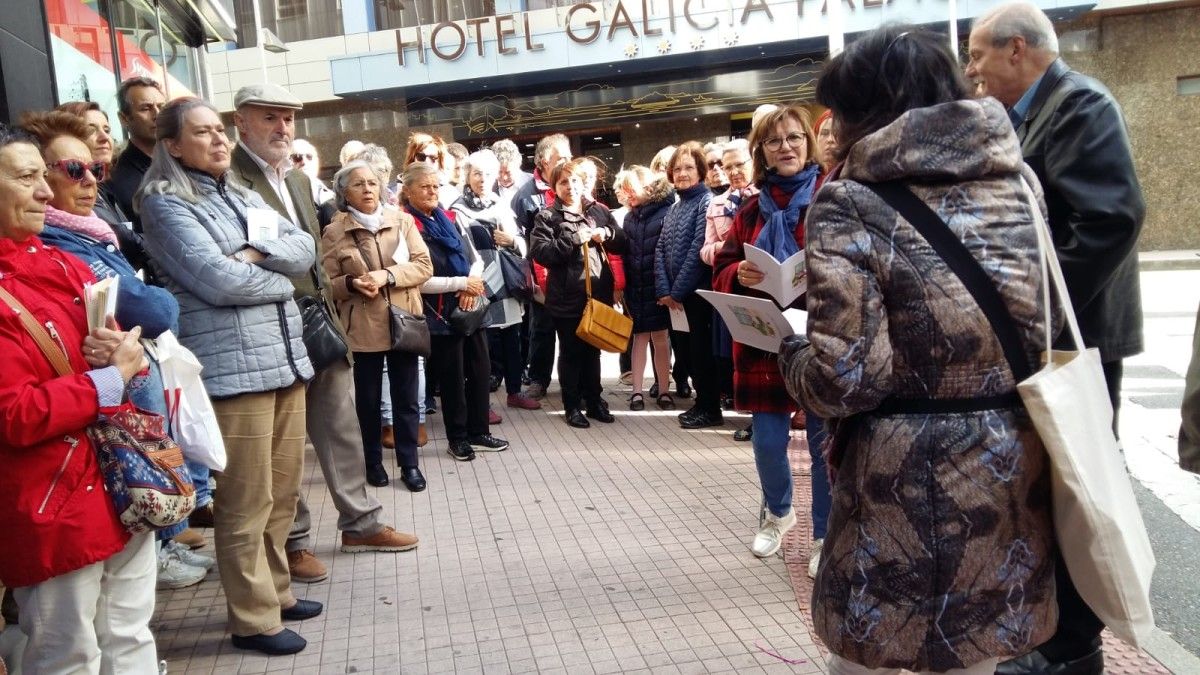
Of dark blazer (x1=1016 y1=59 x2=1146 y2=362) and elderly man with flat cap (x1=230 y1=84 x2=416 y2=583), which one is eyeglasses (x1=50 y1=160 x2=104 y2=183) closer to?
elderly man with flat cap (x1=230 y1=84 x2=416 y2=583)

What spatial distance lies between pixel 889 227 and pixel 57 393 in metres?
2.09

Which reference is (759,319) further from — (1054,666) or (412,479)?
(412,479)

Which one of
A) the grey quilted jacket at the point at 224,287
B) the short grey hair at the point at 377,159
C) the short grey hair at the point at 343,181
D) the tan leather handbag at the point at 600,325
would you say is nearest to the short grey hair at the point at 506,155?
the short grey hair at the point at 377,159

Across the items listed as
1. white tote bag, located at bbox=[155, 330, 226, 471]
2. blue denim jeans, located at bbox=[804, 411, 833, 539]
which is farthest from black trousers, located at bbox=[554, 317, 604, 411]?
white tote bag, located at bbox=[155, 330, 226, 471]

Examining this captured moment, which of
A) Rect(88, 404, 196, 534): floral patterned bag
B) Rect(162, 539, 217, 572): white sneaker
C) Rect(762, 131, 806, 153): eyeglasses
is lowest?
Rect(162, 539, 217, 572): white sneaker

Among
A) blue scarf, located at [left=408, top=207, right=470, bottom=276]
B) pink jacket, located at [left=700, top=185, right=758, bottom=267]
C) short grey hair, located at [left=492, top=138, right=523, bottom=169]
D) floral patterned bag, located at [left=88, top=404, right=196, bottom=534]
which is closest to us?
floral patterned bag, located at [left=88, top=404, right=196, bottom=534]

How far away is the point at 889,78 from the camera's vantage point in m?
2.24

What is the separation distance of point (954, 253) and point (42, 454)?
2.32 m

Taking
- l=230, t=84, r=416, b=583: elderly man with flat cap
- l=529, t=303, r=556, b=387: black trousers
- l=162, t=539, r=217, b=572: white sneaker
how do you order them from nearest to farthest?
l=230, t=84, r=416, b=583: elderly man with flat cap, l=162, t=539, r=217, b=572: white sneaker, l=529, t=303, r=556, b=387: black trousers

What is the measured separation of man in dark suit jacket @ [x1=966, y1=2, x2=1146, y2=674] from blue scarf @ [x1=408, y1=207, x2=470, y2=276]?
393cm

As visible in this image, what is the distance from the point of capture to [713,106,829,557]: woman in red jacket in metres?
4.48

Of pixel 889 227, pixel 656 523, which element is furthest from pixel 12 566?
pixel 656 523

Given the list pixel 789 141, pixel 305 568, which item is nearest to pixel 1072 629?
pixel 789 141

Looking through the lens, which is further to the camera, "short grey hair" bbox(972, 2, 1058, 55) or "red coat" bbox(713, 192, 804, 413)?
"red coat" bbox(713, 192, 804, 413)
